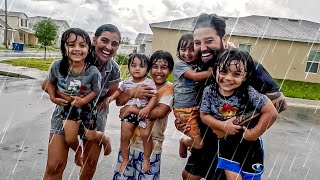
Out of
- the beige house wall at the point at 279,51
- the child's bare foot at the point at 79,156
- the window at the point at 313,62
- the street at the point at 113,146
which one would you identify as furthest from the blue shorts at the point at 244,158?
the window at the point at 313,62

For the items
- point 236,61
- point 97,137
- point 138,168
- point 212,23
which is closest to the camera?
point 236,61

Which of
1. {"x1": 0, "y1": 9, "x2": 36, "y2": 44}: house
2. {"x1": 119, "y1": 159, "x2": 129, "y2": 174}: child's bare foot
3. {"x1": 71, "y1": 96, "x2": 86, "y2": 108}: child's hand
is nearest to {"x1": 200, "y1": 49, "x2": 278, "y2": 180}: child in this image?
{"x1": 119, "y1": 159, "x2": 129, "y2": 174}: child's bare foot

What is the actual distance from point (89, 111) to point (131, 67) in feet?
1.72

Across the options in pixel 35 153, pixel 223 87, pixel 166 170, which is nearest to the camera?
pixel 223 87

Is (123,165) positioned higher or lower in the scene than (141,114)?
lower

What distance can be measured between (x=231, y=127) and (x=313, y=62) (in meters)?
21.7

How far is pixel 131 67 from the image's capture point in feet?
8.95

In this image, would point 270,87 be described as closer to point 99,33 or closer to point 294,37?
point 99,33

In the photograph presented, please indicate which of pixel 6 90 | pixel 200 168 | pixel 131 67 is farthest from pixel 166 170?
pixel 6 90

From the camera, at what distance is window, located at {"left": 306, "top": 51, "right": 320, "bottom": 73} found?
21484 millimetres

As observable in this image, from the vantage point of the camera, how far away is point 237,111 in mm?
2252

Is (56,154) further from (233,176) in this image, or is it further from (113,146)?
(113,146)

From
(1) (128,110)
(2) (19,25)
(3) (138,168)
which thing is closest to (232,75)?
(1) (128,110)

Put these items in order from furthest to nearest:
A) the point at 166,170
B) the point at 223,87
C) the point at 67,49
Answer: the point at 166,170
the point at 67,49
the point at 223,87
